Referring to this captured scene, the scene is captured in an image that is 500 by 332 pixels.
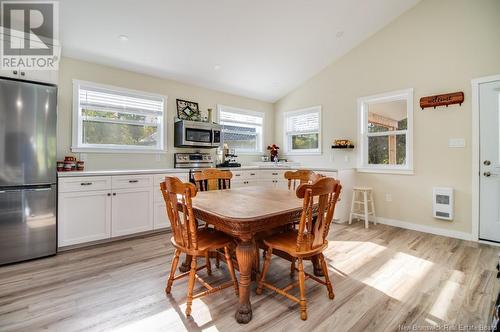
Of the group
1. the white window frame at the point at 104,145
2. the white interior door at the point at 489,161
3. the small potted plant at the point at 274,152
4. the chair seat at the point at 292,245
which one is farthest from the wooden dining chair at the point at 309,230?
the small potted plant at the point at 274,152

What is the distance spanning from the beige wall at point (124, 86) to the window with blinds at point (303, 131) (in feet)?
A: 4.81

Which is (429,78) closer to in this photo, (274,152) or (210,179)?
(274,152)

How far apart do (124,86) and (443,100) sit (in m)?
4.65

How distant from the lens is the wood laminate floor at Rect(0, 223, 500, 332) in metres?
1.65

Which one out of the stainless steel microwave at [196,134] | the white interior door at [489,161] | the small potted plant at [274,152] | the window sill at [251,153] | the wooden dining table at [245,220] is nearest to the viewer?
the wooden dining table at [245,220]

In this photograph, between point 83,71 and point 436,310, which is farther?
point 83,71

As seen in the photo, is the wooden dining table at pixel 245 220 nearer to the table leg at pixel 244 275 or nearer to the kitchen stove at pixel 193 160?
the table leg at pixel 244 275

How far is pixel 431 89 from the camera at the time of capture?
11.9ft

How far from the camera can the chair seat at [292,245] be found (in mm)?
1704

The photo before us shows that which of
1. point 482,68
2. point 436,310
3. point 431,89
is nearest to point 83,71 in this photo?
point 436,310

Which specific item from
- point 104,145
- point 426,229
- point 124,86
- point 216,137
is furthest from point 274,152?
point 104,145

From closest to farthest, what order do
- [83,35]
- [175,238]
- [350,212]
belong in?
1. [175,238]
2. [83,35]
3. [350,212]

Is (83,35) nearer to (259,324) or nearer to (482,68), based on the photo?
(259,324)

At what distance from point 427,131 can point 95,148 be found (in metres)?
4.85
